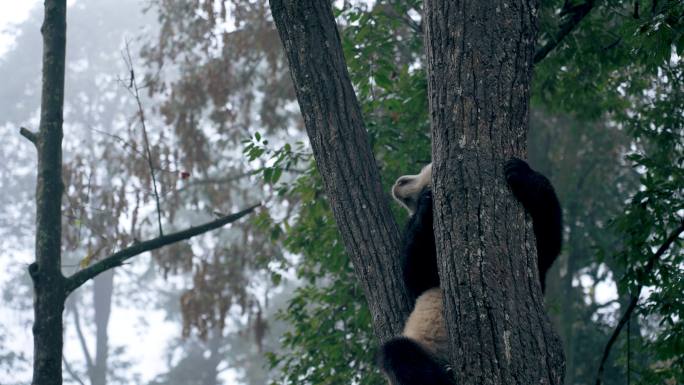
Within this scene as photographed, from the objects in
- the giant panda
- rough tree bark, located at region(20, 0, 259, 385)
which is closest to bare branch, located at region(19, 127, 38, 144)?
rough tree bark, located at region(20, 0, 259, 385)

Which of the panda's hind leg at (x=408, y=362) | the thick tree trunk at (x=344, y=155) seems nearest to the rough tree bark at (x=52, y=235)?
the thick tree trunk at (x=344, y=155)

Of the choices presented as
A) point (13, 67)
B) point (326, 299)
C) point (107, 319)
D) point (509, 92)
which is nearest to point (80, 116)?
point (13, 67)

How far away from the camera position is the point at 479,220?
3.18 meters

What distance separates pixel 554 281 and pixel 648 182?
27.5 ft

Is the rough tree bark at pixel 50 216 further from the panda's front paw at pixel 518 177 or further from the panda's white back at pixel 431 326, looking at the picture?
the panda's front paw at pixel 518 177

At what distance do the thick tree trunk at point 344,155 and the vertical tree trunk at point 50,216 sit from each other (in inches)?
84.0

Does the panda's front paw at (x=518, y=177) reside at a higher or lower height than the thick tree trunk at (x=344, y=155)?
lower

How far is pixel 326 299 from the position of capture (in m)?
8.73

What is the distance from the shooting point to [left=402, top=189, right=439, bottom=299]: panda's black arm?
13.7 feet

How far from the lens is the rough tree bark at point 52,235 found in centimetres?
519

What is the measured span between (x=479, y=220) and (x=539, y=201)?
0.34 m

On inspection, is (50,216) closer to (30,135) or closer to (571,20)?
(30,135)

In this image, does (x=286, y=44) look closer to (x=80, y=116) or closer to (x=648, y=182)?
(x=648, y=182)

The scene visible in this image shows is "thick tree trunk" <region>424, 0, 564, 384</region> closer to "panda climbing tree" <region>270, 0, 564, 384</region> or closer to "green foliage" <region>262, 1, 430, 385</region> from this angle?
"panda climbing tree" <region>270, 0, 564, 384</region>
